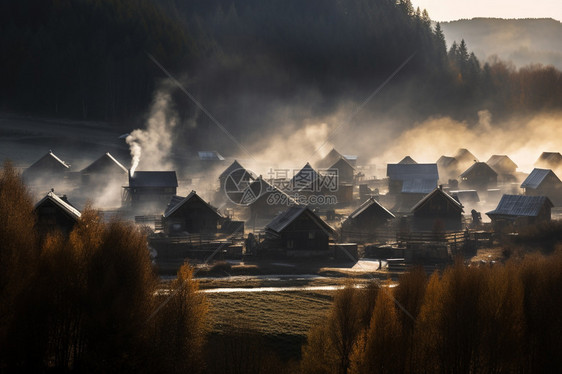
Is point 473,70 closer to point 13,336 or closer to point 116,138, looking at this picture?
point 116,138

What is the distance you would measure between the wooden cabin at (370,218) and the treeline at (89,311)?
29092mm

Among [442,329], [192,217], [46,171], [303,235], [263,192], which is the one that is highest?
[46,171]

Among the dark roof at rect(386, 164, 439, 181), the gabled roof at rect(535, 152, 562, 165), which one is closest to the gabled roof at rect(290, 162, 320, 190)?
the dark roof at rect(386, 164, 439, 181)

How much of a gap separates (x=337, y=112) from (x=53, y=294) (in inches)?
5432

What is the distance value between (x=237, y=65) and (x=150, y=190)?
3880 inches

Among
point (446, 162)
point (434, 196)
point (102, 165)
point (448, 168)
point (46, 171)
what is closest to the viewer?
point (434, 196)

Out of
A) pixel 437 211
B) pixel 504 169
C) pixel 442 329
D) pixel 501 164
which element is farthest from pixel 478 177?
pixel 442 329

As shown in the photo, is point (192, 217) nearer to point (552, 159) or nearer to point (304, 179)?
point (304, 179)

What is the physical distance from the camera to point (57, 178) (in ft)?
268

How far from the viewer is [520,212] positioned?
195 ft

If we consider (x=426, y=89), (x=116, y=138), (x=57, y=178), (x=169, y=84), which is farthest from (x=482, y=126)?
(x=57, y=178)

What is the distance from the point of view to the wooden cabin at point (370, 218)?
186 feet

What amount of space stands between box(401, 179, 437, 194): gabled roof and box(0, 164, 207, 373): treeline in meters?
48.4

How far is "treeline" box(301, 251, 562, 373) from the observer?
2648 centimetres
